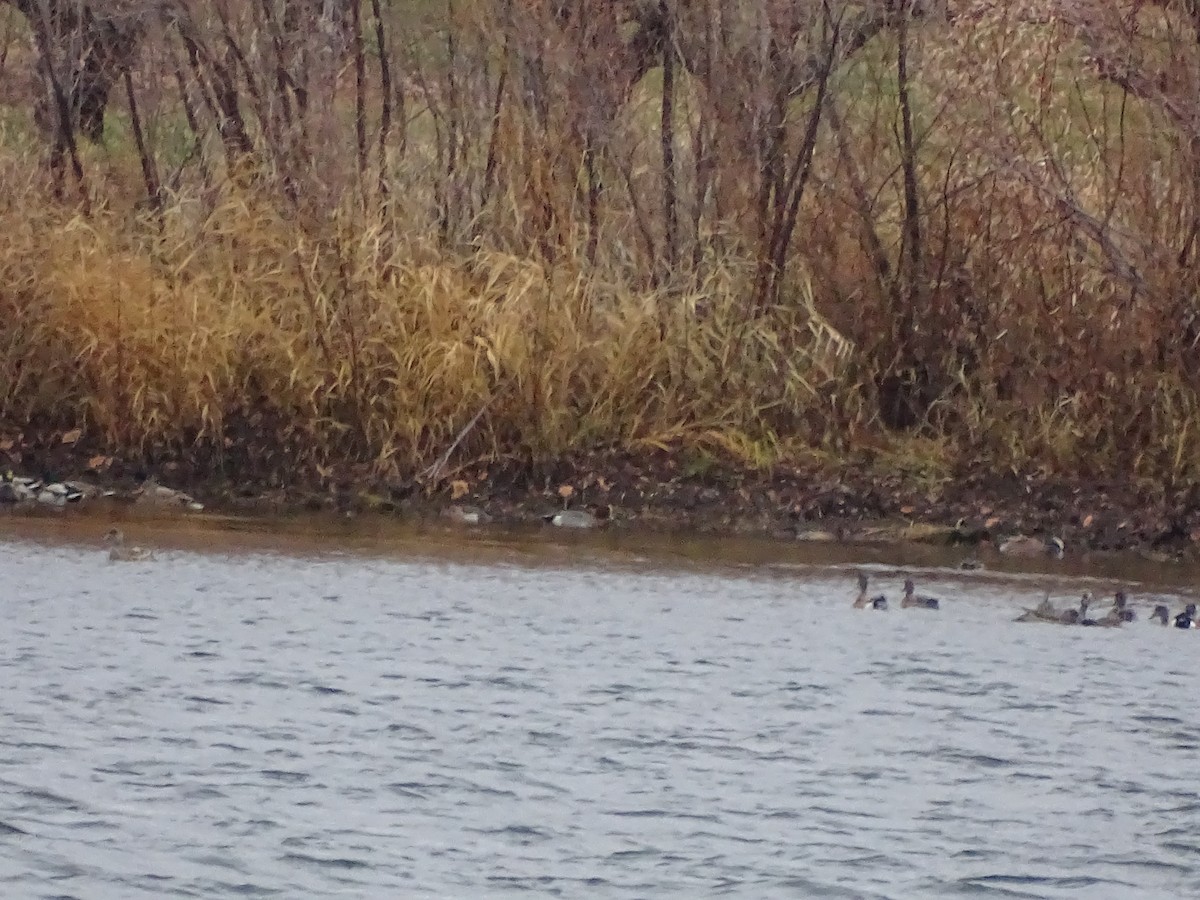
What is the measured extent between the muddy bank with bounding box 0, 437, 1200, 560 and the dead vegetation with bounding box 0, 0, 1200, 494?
0.20 metres

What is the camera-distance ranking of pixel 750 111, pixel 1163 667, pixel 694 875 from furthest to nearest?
pixel 750 111, pixel 1163 667, pixel 694 875

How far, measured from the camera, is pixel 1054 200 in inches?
680

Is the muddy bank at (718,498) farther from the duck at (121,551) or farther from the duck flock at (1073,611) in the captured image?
the duck flock at (1073,611)

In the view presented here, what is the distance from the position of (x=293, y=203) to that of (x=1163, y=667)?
7891 millimetres

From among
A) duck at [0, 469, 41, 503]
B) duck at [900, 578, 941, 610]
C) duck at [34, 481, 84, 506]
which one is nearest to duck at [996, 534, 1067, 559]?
duck at [900, 578, 941, 610]

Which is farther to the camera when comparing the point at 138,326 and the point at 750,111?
the point at 750,111

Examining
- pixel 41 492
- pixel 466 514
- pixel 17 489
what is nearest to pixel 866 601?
pixel 466 514

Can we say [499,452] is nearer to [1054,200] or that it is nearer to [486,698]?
[1054,200]

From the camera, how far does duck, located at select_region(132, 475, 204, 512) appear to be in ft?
54.5

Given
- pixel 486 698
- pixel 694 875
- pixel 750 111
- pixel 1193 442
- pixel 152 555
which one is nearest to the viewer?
pixel 694 875

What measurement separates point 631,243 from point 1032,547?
13.3 ft

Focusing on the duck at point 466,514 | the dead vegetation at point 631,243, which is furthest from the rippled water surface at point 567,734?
the dead vegetation at point 631,243

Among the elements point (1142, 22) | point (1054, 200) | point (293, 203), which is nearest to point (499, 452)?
point (293, 203)

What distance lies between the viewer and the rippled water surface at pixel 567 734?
826 centimetres
